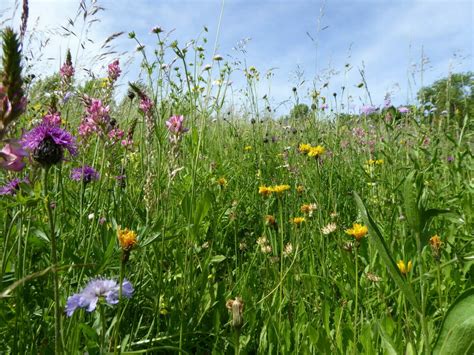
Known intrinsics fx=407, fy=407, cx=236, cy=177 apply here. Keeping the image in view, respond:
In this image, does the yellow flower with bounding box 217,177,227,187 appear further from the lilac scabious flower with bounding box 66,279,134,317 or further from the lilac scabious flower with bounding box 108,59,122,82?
the lilac scabious flower with bounding box 66,279,134,317

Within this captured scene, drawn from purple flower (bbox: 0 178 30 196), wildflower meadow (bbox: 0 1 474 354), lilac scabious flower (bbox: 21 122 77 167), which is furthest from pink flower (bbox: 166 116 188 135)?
purple flower (bbox: 0 178 30 196)

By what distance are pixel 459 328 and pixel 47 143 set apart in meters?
0.96

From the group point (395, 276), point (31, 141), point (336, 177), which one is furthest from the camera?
point (336, 177)

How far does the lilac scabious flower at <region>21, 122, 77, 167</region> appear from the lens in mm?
975

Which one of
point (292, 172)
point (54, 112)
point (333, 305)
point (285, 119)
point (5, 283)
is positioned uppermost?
point (285, 119)

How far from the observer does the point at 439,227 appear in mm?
1779

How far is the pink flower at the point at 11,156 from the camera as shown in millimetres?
452

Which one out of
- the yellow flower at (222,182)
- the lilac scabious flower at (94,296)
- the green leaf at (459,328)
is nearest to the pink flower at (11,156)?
the lilac scabious flower at (94,296)

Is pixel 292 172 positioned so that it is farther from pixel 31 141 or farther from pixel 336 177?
pixel 31 141

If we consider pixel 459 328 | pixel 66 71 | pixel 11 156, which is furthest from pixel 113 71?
pixel 459 328

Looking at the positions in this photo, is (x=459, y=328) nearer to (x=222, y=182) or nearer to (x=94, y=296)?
(x=94, y=296)

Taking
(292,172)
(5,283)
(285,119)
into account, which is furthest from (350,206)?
(285,119)

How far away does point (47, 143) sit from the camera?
1.01 meters

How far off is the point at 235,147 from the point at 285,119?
160 centimetres
